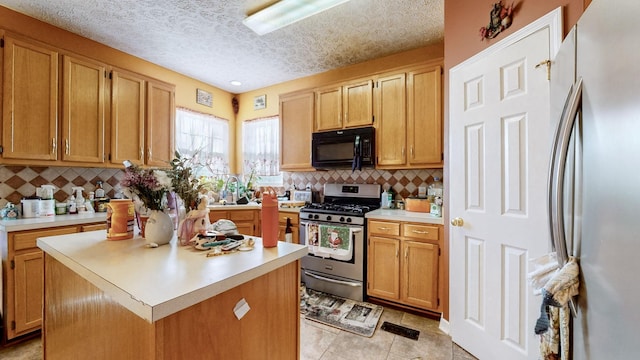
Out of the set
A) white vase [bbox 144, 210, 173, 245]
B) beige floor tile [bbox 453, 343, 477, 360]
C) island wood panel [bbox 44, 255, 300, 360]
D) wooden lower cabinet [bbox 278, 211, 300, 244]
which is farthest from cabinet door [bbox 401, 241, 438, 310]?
white vase [bbox 144, 210, 173, 245]

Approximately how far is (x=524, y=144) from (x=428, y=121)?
118 centimetres

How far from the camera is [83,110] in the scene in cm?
244

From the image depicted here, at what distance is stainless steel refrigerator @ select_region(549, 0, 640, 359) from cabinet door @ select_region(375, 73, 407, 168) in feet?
5.78

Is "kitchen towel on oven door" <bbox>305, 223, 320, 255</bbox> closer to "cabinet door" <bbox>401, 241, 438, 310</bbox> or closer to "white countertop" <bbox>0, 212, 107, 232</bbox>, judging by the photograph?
"cabinet door" <bbox>401, 241, 438, 310</bbox>

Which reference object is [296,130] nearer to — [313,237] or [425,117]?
[313,237]

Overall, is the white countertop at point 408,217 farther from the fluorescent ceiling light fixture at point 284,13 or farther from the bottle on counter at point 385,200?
the fluorescent ceiling light fixture at point 284,13

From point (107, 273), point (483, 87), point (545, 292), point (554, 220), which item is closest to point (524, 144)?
point (483, 87)

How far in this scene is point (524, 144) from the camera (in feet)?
4.85

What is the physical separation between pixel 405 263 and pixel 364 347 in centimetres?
82

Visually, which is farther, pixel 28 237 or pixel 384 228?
pixel 384 228

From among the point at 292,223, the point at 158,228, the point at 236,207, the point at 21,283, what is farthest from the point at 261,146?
the point at 158,228

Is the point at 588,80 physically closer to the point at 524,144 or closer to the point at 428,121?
the point at 524,144

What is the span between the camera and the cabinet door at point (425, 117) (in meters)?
2.53

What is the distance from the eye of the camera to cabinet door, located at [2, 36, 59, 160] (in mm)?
2029
